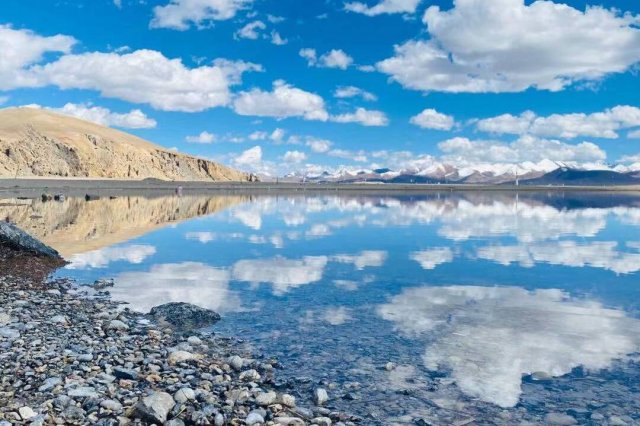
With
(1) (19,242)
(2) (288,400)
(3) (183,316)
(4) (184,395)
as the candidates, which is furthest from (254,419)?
(1) (19,242)

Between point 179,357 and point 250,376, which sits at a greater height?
point 179,357

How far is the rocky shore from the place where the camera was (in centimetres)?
1023

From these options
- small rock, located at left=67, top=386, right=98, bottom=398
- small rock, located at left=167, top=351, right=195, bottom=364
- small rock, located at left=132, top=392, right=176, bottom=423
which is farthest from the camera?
small rock, located at left=167, top=351, right=195, bottom=364

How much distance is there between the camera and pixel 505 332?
16.9 m

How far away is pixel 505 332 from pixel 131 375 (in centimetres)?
1084

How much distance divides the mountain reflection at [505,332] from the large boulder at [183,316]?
19.3 feet

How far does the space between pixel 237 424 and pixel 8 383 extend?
481 cm

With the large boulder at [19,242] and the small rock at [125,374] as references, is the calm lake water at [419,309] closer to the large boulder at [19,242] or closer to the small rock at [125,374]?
the large boulder at [19,242]

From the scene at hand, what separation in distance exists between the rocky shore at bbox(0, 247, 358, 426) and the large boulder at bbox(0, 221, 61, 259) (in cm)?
1114

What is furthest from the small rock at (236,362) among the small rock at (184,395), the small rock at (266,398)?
the small rock at (184,395)

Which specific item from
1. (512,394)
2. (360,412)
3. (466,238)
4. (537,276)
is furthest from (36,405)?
(466,238)

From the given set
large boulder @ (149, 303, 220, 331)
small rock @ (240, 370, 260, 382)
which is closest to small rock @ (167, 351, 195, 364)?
small rock @ (240, 370, 260, 382)

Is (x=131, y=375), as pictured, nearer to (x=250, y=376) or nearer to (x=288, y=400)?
(x=250, y=376)

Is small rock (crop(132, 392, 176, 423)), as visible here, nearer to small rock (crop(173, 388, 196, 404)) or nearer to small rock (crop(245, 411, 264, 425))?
small rock (crop(173, 388, 196, 404))
